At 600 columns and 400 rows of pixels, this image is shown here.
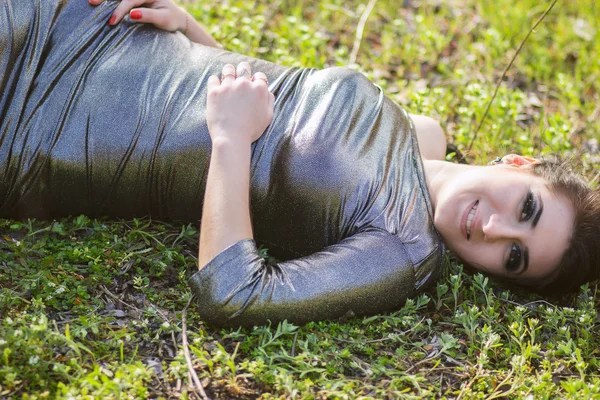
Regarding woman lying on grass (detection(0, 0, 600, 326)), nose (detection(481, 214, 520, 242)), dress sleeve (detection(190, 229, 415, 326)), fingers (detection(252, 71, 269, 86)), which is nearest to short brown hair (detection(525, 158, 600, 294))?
woman lying on grass (detection(0, 0, 600, 326))

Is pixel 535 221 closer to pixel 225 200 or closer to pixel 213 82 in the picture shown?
pixel 225 200

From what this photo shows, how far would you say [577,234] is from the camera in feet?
10.6

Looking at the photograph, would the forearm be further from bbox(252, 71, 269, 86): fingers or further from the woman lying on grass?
bbox(252, 71, 269, 86): fingers

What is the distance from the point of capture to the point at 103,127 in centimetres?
309

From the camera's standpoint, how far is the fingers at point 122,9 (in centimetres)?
333

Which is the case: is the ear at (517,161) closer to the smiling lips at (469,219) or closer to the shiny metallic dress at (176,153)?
the smiling lips at (469,219)

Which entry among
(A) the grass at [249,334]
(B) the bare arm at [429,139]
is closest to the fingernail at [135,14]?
(A) the grass at [249,334]

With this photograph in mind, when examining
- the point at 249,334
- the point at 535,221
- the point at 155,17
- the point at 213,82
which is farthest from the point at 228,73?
the point at 535,221

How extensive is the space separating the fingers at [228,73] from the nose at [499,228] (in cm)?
123

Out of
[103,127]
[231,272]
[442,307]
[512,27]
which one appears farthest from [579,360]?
[512,27]

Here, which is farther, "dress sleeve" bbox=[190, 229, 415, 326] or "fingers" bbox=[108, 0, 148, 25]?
"fingers" bbox=[108, 0, 148, 25]

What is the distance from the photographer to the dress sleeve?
2.77 meters

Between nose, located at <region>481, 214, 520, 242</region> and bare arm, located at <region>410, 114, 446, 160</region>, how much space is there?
1.95ft

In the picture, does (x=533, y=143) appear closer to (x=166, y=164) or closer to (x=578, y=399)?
(x=578, y=399)
